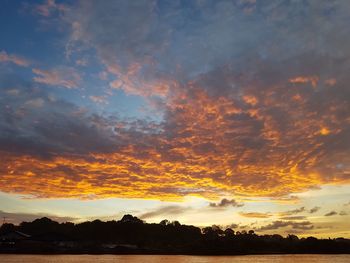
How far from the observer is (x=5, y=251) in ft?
359

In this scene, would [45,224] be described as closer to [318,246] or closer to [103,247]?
[103,247]

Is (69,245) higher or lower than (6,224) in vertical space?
lower

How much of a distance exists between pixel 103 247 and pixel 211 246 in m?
43.0

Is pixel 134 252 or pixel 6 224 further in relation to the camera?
pixel 6 224

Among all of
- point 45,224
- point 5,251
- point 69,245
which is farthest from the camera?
point 45,224

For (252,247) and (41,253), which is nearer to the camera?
(41,253)

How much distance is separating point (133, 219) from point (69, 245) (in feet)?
157

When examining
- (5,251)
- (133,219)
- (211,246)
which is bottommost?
(5,251)

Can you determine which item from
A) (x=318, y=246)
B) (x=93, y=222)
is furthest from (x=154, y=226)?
(x=318, y=246)

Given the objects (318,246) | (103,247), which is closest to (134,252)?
(103,247)

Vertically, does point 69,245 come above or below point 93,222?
below

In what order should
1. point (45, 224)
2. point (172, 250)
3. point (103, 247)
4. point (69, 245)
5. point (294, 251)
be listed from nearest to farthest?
point (69, 245), point (103, 247), point (172, 250), point (45, 224), point (294, 251)

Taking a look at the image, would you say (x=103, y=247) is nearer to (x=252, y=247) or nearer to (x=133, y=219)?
(x=133, y=219)

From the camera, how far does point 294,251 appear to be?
18325cm
